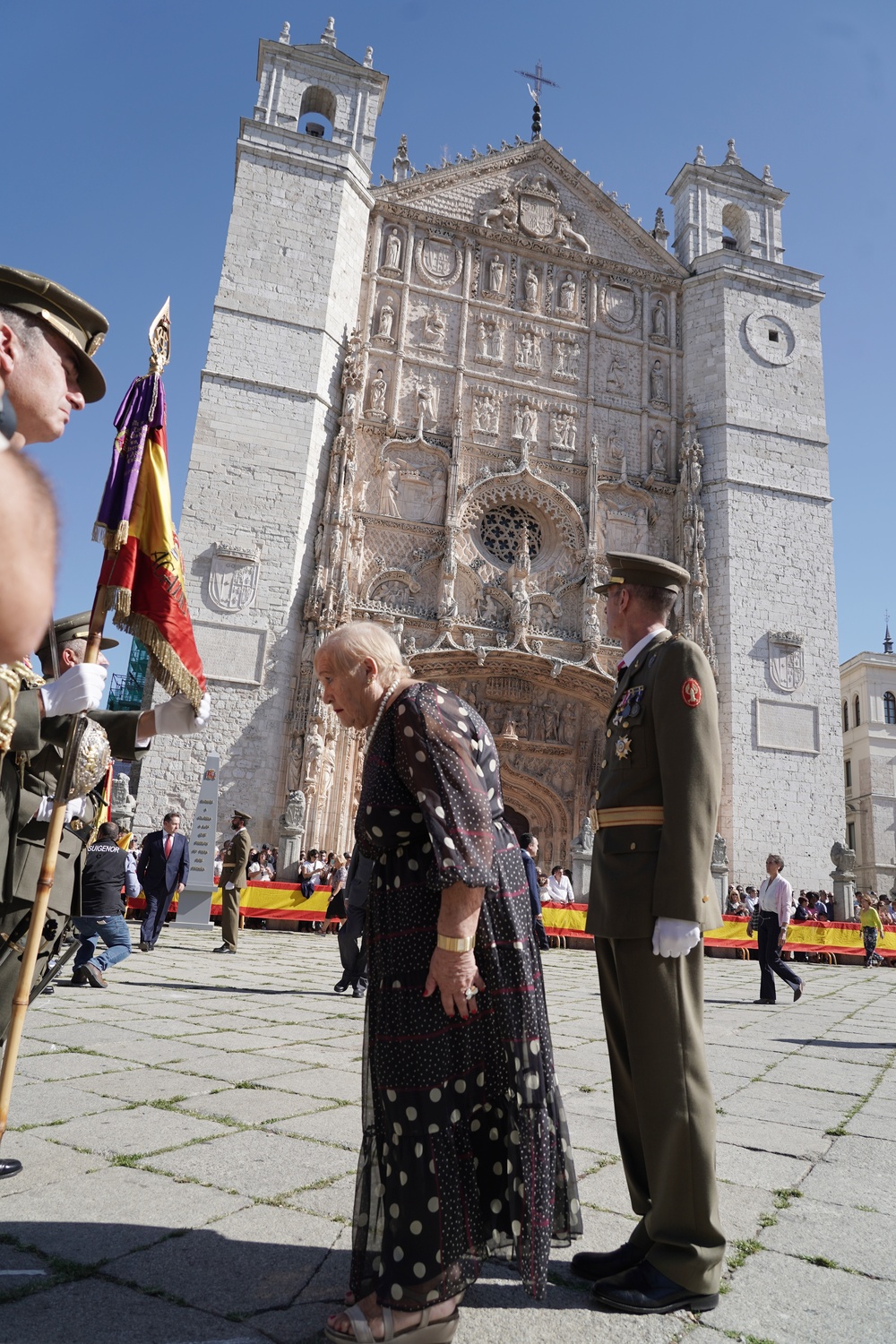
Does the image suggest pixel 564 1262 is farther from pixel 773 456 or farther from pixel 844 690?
pixel 844 690

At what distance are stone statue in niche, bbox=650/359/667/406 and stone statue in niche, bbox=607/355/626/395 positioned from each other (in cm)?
76

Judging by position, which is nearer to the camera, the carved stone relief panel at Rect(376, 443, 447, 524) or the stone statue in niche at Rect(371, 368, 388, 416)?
the carved stone relief panel at Rect(376, 443, 447, 524)

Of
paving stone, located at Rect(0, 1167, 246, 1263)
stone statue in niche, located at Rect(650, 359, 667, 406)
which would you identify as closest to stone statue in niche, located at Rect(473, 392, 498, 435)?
stone statue in niche, located at Rect(650, 359, 667, 406)

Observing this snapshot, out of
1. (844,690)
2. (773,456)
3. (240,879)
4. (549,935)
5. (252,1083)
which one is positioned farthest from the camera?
(844,690)

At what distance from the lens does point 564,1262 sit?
6.86 feet

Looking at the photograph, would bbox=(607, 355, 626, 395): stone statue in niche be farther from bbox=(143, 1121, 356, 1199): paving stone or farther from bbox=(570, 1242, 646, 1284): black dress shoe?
bbox=(570, 1242, 646, 1284): black dress shoe

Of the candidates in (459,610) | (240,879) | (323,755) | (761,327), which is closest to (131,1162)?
(240,879)

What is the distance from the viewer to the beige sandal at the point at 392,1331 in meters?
1.62

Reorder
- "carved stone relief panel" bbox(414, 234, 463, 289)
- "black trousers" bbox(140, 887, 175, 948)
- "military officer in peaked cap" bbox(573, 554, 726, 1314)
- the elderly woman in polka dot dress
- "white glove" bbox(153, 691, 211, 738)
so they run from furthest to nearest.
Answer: "carved stone relief panel" bbox(414, 234, 463, 289)
"black trousers" bbox(140, 887, 175, 948)
"white glove" bbox(153, 691, 211, 738)
"military officer in peaked cap" bbox(573, 554, 726, 1314)
the elderly woman in polka dot dress

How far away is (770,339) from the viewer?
66.8ft

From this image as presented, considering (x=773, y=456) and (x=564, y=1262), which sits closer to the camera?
(x=564, y=1262)

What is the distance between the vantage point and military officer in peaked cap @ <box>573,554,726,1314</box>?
75.4 inches

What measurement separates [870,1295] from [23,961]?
2323mm

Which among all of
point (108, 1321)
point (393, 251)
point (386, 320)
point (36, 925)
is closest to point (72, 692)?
point (36, 925)
